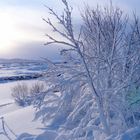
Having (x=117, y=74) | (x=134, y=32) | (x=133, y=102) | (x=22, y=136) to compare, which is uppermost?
(x=134, y=32)

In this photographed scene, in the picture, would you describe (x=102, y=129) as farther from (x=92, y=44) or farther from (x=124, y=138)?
(x=92, y=44)

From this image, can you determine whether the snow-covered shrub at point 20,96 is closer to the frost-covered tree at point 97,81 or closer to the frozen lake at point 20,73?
the frozen lake at point 20,73

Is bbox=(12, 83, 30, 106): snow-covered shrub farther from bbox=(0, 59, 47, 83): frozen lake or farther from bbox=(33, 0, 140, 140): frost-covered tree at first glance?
bbox=(33, 0, 140, 140): frost-covered tree

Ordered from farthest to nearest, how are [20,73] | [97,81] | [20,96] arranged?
1. [20,73]
2. [20,96]
3. [97,81]

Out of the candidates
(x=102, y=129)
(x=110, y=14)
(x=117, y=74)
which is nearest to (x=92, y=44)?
(x=110, y=14)

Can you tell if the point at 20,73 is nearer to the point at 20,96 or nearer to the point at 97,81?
the point at 20,96

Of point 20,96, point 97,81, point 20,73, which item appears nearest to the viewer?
point 97,81

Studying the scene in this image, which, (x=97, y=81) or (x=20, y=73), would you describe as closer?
(x=97, y=81)

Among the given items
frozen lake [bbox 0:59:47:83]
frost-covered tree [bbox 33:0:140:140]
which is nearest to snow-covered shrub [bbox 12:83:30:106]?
frozen lake [bbox 0:59:47:83]

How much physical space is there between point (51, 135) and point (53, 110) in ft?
9.15

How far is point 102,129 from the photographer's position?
10.3 meters

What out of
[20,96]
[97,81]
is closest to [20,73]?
[20,96]

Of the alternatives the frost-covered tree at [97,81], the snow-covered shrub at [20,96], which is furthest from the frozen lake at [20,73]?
the frost-covered tree at [97,81]

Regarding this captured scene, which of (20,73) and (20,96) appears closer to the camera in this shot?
(20,96)
